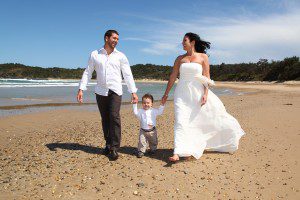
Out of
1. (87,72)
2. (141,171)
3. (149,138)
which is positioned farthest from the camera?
(149,138)

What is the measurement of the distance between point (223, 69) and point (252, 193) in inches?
2949

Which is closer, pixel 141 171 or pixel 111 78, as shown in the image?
pixel 141 171

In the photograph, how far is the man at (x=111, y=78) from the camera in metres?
5.80

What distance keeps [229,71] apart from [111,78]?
70.3 meters

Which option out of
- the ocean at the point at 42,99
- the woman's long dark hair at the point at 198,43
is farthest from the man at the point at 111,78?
the ocean at the point at 42,99

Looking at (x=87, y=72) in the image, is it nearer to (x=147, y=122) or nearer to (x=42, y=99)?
(x=147, y=122)

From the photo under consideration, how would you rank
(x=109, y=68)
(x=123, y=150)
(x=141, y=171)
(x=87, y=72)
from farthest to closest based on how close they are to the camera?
(x=123, y=150)
(x=87, y=72)
(x=109, y=68)
(x=141, y=171)

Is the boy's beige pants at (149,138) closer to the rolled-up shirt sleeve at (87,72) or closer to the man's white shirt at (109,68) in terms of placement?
the man's white shirt at (109,68)

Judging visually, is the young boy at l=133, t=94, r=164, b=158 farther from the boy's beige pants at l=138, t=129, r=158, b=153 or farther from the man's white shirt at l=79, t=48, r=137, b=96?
the man's white shirt at l=79, t=48, r=137, b=96

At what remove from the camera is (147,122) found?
612cm

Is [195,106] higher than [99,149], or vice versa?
[195,106]

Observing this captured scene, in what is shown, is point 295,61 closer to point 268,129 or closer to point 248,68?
point 248,68

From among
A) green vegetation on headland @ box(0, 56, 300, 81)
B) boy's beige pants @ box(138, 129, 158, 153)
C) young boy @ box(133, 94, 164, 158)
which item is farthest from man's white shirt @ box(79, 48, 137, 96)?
green vegetation on headland @ box(0, 56, 300, 81)

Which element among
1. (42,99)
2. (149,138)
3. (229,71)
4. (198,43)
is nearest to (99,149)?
(149,138)
